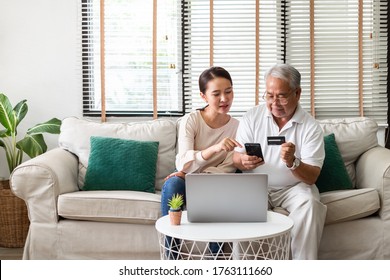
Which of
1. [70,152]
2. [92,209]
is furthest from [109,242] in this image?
[70,152]

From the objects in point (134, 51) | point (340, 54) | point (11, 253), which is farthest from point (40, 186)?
point (340, 54)

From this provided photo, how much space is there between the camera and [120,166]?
11.8 ft

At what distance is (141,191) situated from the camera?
3.60m

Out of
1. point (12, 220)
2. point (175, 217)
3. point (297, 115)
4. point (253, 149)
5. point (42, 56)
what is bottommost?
point (12, 220)

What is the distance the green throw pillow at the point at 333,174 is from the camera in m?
3.52

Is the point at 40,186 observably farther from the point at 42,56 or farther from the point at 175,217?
the point at 42,56

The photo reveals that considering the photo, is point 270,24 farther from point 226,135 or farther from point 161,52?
point 226,135

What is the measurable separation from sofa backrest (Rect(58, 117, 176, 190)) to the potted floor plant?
279 mm

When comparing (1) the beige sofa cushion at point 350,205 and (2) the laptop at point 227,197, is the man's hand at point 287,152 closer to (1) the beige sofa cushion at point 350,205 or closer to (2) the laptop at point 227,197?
(2) the laptop at point 227,197

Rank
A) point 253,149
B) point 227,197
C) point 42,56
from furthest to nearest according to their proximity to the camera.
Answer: point 42,56 → point 253,149 → point 227,197

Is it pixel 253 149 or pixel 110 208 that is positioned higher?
pixel 253 149

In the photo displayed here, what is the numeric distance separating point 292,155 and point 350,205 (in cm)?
59

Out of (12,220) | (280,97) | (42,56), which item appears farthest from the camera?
(42,56)

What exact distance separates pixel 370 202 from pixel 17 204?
7.38 feet
